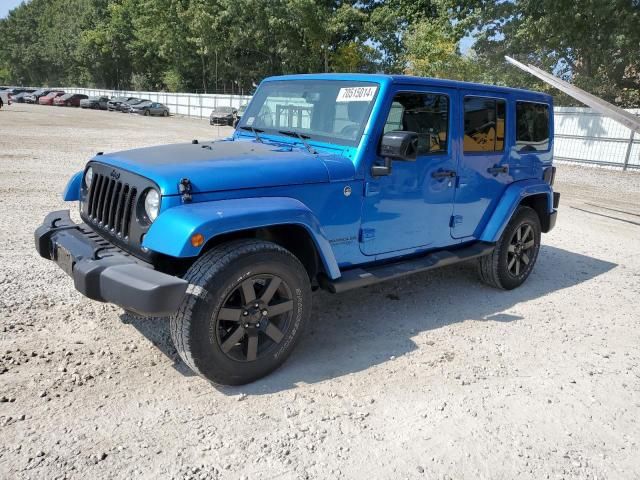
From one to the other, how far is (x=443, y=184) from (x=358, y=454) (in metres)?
2.55

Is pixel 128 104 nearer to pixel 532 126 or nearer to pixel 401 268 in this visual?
pixel 532 126

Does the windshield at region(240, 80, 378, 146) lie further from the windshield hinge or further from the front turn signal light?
the front turn signal light

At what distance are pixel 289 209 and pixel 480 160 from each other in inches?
94.9

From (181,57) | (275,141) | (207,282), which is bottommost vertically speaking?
(207,282)

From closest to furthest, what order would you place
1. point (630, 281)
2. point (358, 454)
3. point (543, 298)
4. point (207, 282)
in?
point (358, 454) < point (207, 282) < point (543, 298) < point (630, 281)

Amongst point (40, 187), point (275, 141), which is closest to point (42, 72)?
point (40, 187)

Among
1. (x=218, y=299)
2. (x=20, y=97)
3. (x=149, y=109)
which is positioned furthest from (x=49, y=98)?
(x=218, y=299)

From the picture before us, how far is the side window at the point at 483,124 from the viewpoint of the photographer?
4801 mm

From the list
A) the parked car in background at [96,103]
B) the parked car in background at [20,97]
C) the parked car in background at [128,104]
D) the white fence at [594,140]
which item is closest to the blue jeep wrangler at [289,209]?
the white fence at [594,140]

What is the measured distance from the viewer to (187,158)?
3693 millimetres

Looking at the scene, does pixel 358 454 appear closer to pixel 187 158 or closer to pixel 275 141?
pixel 187 158

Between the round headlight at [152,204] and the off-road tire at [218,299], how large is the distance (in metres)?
0.40

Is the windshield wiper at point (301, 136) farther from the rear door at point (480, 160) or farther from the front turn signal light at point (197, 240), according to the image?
the rear door at point (480, 160)

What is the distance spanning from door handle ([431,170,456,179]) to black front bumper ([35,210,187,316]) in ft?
8.05
